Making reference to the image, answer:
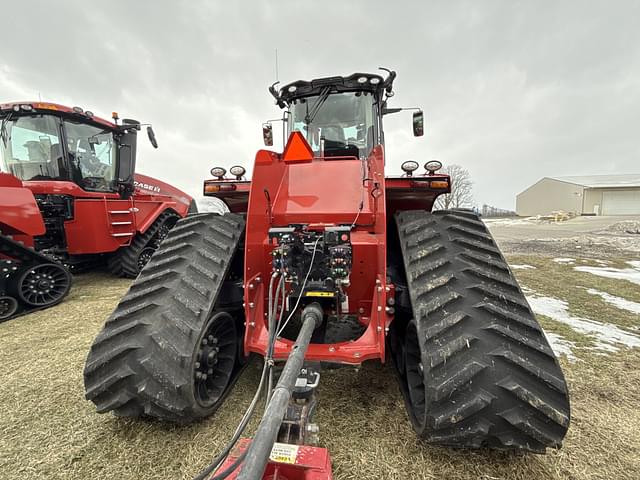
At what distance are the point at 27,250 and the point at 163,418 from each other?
452 cm

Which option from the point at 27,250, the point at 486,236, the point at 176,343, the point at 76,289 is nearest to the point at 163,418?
the point at 176,343

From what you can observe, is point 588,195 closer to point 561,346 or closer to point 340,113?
point 561,346

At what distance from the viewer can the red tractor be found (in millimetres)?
4719

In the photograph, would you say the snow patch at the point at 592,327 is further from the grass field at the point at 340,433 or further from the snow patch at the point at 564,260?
the snow patch at the point at 564,260

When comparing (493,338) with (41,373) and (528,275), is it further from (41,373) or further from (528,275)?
(528,275)

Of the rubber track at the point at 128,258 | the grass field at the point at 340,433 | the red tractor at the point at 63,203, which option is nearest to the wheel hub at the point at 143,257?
the red tractor at the point at 63,203

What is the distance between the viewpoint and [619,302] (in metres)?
4.93

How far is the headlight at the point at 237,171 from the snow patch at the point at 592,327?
388cm

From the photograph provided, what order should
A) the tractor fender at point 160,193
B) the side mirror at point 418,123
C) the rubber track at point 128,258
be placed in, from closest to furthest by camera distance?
1. the side mirror at point 418,123
2. the rubber track at point 128,258
3. the tractor fender at point 160,193

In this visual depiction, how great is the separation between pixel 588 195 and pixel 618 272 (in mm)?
38531

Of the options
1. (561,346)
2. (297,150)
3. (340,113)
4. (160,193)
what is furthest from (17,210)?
(561,346)

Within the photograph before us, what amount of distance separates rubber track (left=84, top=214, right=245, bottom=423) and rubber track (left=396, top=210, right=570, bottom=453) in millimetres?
1355

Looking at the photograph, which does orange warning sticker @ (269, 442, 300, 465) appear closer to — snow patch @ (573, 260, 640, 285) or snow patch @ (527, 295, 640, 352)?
snow patch @ (527, 295, 640, 352)

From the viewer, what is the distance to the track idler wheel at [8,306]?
4.58 meters
